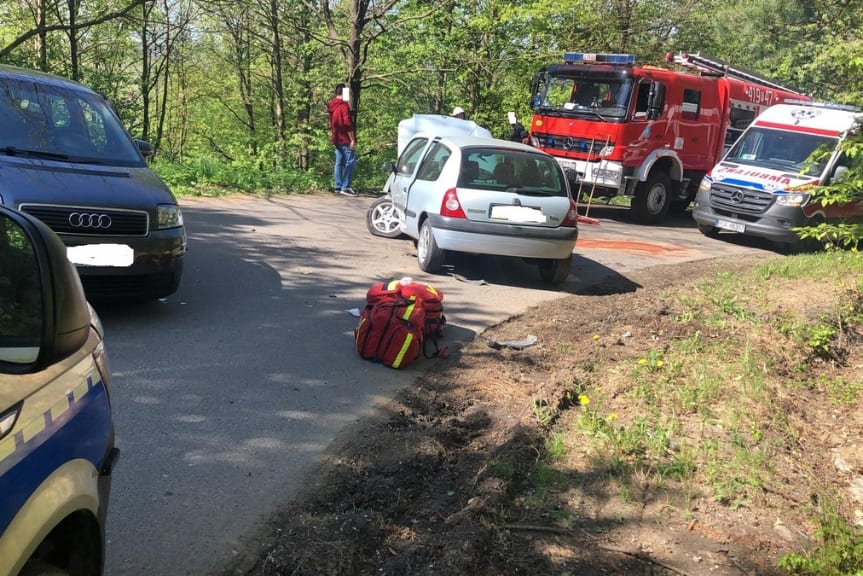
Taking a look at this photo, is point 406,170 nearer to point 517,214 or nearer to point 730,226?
point 517,214

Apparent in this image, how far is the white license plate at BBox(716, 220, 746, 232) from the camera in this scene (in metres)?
13.8

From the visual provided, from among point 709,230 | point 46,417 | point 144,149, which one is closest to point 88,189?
point 144,149

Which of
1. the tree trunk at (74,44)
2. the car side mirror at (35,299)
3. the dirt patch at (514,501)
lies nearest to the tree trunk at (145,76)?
the tree trunk at (74,44)

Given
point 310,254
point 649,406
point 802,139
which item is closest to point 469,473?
point 649,406

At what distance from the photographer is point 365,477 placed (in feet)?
13.6

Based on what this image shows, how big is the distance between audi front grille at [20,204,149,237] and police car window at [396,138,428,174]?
16.6 ft

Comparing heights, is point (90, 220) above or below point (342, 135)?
below

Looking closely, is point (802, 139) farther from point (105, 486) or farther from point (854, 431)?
point (105, 486)

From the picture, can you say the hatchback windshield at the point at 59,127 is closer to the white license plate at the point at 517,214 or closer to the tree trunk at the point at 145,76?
the white license plate at the point at 517,214

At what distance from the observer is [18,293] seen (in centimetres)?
211

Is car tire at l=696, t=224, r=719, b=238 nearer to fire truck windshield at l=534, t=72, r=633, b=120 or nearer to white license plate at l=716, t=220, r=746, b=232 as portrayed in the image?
white license plate at l=716, t=220, r=746, b=232

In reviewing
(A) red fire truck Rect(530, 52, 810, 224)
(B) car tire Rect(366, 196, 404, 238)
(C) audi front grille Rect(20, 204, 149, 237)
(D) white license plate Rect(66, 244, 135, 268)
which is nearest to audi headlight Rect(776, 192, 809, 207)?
(A) red fire truck Rect(530, 52, 810, 224)

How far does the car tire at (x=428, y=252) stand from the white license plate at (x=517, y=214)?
78 cm

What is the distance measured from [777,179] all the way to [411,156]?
23.2ft
